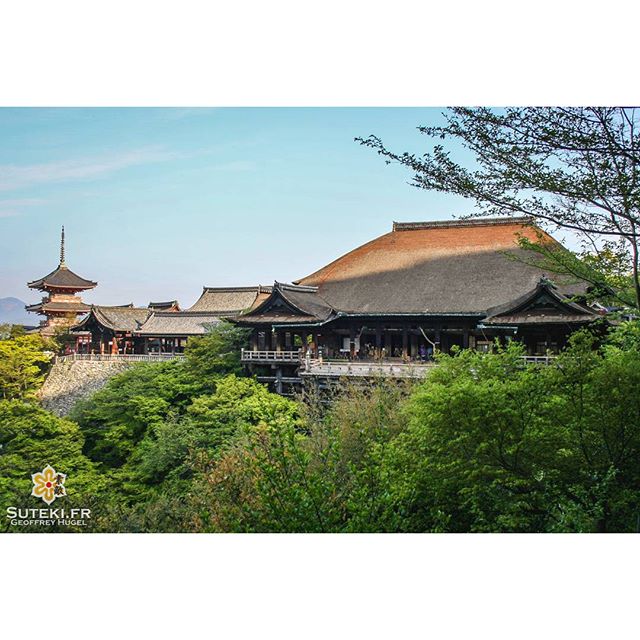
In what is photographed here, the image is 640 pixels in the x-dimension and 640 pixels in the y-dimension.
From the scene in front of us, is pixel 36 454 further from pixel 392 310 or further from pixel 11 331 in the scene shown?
pixel 392 310

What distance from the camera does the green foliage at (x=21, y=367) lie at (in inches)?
→ 239

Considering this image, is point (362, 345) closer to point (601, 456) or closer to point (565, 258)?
point (565, 258)

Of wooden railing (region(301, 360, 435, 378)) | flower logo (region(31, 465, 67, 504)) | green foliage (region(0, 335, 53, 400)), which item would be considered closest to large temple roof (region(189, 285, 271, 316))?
wooden railing (region(301, 360, 435, 378))

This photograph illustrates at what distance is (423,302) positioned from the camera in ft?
22.6

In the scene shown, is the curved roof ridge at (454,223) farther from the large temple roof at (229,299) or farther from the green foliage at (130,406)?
the green foliage at (130,406)

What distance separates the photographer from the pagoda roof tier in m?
5.59

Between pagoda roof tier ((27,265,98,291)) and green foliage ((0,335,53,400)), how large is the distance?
721 millimetres

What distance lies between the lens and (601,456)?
14.9 feet

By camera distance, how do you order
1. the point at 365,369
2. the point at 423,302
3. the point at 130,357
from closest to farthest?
the point at 365,369 < the point at 423,302 < the point at 130,357

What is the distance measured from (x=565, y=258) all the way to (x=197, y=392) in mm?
4017

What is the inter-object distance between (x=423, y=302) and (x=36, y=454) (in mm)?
3791

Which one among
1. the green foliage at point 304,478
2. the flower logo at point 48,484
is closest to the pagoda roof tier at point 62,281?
the flower logo at point 48,484

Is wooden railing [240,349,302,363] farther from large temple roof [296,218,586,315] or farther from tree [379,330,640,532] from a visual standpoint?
tree [379,330,640,532]

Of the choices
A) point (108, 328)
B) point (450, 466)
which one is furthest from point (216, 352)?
point (450, 466)
